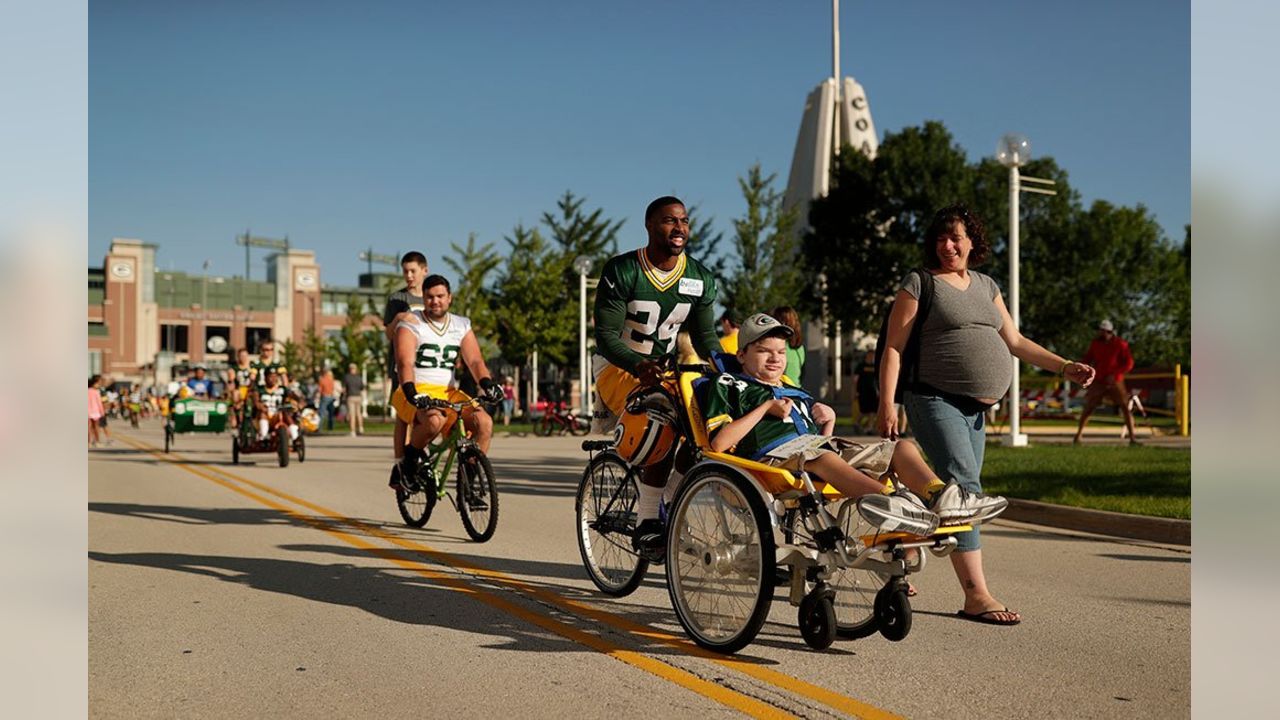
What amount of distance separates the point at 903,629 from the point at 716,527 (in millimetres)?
881

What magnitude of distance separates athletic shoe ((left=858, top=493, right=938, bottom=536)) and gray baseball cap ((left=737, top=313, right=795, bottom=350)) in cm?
105

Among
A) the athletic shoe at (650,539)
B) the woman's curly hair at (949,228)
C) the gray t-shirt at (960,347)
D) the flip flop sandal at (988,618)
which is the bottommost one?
the flip flop sandal at (988,618)

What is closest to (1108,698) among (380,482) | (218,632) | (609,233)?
(218,632)

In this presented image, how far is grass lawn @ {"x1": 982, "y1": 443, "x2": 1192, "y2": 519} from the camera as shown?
10156 millimetres

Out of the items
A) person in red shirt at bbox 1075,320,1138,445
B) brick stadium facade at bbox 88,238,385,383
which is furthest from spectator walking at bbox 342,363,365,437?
brick stadium facade at bbox 88,238,385,383

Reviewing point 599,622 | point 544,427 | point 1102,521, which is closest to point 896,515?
point 599,622

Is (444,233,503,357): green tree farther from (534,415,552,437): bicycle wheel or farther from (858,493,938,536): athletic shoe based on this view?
(858,493,938,536): athletic shoe

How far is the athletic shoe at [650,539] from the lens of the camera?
577 centimetres

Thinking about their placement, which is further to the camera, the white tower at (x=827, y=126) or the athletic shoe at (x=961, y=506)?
the white tower at (x=827, y=126)

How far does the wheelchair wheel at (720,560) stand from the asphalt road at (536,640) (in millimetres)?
154

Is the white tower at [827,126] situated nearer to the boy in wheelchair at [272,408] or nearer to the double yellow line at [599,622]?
the boy in wheelchair at [272,408]

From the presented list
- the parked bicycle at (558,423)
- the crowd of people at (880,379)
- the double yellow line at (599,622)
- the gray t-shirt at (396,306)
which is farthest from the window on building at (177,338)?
the crowd of people at (880,379)
